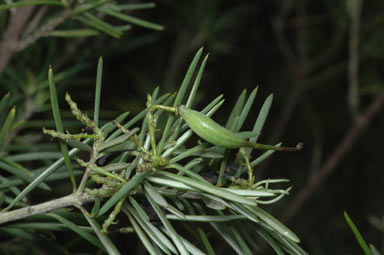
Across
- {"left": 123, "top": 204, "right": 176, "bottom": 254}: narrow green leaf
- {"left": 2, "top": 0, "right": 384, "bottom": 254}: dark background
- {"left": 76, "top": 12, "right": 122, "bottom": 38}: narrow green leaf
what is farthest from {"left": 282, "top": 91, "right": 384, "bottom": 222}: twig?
{"left": 123, "top": 204, "right": 176, "bottom": 254}: narrow green leaf

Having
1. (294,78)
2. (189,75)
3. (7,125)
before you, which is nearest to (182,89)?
(189,75)

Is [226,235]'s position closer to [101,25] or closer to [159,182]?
[159,182]

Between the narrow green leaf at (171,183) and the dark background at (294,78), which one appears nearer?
the narrow green leaf at (171,183)

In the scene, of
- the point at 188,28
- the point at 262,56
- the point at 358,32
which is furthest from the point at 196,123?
A: the point at 262,56

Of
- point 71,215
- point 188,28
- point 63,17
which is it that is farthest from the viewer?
point 188,28

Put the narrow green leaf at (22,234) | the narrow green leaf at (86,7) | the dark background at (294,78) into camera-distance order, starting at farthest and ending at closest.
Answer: the dark background at (294,78) → the narrow green leaf at (86,7) → the narrow green leaf at (22,234)

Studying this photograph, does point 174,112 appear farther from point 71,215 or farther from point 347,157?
point 347,157

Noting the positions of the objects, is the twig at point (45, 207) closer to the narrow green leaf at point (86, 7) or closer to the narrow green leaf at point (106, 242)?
the narrow green leaf at point (106, 242)

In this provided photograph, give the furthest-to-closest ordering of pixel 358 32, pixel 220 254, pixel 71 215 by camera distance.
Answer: pixel 358 32, pixel 220 254, pixel 71 215

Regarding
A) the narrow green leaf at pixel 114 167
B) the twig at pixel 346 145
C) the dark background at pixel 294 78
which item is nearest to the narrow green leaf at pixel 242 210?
the narrow green leaf at pixel 114 167
